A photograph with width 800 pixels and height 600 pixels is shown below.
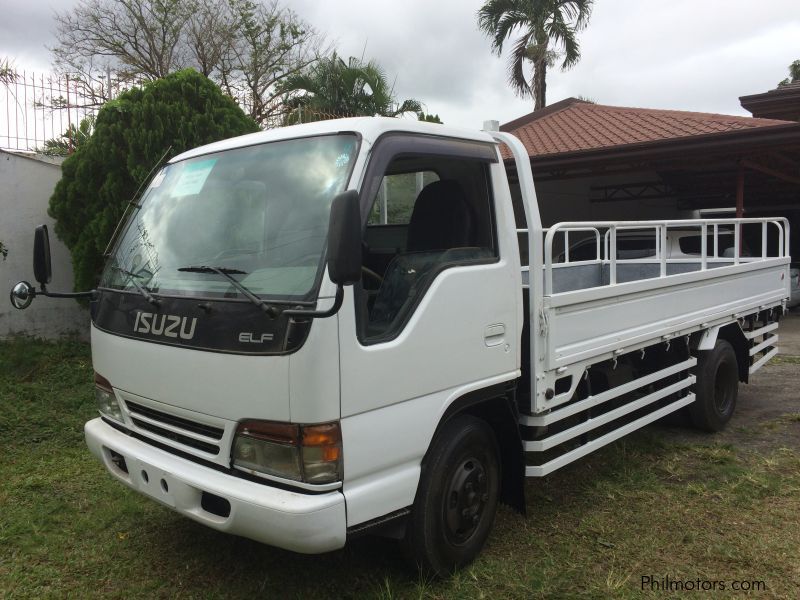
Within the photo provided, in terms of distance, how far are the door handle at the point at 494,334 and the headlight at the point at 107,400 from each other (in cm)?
179

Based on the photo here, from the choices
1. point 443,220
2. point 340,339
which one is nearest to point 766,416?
point 443,220

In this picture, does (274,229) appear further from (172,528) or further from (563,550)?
(563,550)

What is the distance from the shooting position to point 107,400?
323cm

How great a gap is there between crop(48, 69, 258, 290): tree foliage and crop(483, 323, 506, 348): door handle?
489 centimetres

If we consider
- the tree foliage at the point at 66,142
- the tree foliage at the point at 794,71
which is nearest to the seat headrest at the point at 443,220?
the tree foliage at the point at 66,142

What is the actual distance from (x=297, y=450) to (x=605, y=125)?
44.6 ft

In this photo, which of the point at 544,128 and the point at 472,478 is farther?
the point at 544,128

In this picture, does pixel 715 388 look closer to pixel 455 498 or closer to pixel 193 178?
pixel 455 498

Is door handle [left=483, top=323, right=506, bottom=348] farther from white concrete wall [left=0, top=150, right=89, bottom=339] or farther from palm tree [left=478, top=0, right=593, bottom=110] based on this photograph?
palm tree [left=478, top=0, right=593, bottom=110]

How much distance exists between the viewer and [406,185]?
3564 mm

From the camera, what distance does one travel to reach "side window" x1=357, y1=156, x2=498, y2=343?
109 inches

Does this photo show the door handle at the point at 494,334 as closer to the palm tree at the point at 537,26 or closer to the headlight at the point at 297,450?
the headlight at the point at 297,450

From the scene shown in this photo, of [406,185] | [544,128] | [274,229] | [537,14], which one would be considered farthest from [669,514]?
[537,14]

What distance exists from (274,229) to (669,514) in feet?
9.28
